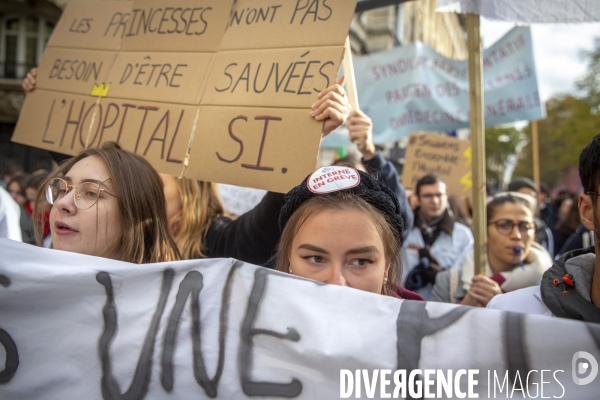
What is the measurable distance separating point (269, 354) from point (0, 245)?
845 millimetres

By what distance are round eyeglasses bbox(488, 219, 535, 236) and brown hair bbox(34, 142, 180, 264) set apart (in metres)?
1.74

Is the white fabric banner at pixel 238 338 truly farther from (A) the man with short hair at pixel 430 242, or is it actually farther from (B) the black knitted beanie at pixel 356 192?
(A) the man with short hair at pixel 430 242

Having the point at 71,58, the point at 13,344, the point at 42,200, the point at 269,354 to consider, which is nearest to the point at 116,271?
the point at 13,344

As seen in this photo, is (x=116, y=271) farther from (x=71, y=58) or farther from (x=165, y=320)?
(x=71, y=58)

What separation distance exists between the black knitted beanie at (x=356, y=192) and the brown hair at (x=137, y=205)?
0.49 metres

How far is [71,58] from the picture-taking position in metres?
2.87

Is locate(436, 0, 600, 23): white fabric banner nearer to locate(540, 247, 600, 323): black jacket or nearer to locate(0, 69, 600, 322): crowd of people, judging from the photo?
A: locate(0, 69, 600, 322): crowd of people

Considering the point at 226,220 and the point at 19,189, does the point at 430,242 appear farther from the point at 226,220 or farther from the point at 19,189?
the point at 19,189

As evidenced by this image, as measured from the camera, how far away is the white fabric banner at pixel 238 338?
1.01m

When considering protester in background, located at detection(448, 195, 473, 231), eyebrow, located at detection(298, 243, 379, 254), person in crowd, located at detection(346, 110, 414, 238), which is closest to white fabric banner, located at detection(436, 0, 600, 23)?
person in crowd, located at detection(346, 110, 414, 238)

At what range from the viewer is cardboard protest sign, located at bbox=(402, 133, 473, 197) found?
537 centimetres

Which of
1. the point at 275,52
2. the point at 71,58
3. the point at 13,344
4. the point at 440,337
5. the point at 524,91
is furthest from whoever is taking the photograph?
the point at 524,91

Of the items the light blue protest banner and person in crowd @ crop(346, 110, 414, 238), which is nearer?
person in crowd @ crop(346, 110, 414, 238)

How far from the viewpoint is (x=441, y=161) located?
5434mm
